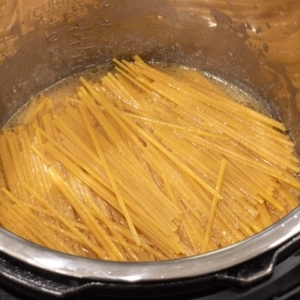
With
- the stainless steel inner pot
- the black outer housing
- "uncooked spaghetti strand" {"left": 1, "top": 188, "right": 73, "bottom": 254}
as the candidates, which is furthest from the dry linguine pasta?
the black outer housing

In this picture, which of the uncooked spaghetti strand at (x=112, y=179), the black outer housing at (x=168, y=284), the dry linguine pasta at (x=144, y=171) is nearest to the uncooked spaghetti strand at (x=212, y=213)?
the dry linguine pasta at (x=144, y=171)

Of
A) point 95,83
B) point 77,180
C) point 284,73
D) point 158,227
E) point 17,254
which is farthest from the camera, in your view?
point 95,83

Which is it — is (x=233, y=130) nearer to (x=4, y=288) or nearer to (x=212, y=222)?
(x=212, y=222)

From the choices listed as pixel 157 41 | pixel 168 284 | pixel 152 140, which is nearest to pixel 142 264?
pixel 168 284

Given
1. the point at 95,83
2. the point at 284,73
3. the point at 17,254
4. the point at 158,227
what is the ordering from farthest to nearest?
the point at 95,83 < the point at 284,73 < the point at 158,227 < the point at 17,254

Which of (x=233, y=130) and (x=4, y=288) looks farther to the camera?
(x=233, y=130)

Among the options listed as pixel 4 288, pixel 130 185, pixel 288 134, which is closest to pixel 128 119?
pixel 130 185

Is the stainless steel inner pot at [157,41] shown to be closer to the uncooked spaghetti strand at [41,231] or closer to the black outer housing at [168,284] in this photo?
the uncooked spaghetti strand at [41,231]
